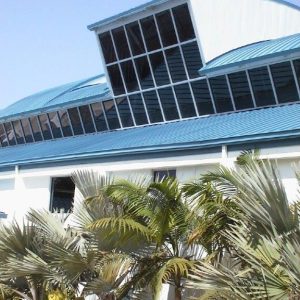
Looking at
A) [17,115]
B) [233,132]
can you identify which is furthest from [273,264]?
[17,115]

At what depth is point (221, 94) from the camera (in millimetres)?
19984

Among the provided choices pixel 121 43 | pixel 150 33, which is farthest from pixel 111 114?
pixel 150 33

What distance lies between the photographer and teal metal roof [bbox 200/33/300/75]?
18205mm

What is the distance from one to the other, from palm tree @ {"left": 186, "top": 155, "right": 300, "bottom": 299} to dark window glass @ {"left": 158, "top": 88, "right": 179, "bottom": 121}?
15214 mm

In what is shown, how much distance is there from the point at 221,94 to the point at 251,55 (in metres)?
1.92

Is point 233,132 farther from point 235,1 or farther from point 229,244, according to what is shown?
point 235,1

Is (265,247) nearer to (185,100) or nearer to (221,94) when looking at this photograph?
(221,94)

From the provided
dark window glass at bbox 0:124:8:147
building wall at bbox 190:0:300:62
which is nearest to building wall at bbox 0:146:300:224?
building wall at bbox 190:0:300:62

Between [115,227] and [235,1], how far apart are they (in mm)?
16037

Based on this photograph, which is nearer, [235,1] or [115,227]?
[115,227]

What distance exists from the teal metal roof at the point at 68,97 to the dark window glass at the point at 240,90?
6.75 m

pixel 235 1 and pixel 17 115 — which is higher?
pixel 235 1

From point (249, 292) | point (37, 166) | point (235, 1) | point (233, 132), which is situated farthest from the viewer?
point (235, 1)

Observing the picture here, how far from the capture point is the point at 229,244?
338 inches
